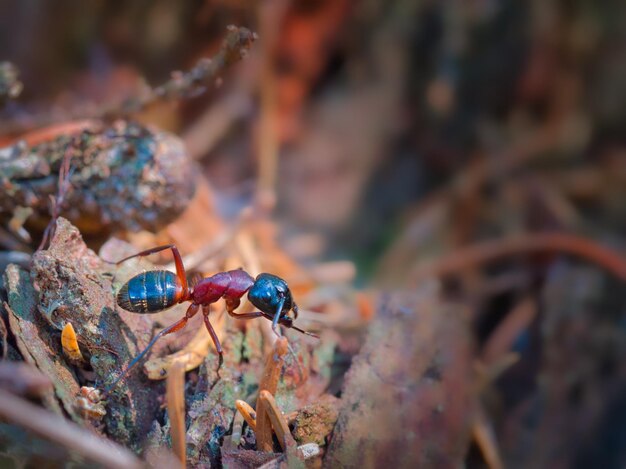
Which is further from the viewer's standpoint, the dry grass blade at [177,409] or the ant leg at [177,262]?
the ant leg at [177,262]

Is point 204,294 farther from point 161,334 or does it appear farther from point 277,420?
point 277,420

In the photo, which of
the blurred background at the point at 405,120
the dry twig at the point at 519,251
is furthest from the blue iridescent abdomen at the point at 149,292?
the dry twig at the point at 519,251

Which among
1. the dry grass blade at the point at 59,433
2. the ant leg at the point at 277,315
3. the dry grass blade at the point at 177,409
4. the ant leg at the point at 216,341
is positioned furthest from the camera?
the ant leg at the point at 277,315

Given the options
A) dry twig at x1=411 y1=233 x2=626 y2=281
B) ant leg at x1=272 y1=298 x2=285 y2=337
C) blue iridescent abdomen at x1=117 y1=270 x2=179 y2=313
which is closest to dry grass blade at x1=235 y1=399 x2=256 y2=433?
ant leg at x1=272 y1=298 x2=285 y2=337

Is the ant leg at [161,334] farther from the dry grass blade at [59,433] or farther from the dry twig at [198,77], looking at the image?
the dry twig at [198,77]

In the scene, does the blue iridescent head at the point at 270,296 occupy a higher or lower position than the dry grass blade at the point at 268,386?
higher

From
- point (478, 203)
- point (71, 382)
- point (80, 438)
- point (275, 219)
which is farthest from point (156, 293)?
point (478, 203)

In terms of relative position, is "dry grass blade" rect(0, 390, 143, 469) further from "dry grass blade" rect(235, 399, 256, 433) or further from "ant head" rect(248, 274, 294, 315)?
"ant head" rect(248, 274, 294, 315)

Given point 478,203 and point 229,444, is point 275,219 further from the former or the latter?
point 229,444
